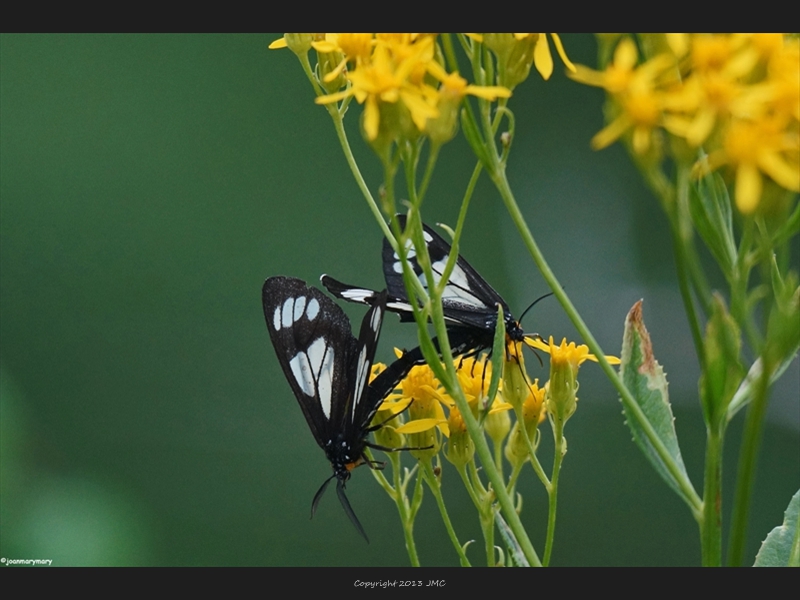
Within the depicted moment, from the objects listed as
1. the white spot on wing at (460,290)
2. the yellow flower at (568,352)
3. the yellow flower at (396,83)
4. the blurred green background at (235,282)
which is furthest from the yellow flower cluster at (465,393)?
the blurred green background at (235,282)

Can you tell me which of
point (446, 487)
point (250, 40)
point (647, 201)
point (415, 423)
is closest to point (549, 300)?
point (647, 201)

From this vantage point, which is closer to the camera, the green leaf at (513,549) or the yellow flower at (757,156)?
the yellow flower at (757,156)

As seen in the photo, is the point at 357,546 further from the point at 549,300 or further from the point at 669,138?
the point at 669,138

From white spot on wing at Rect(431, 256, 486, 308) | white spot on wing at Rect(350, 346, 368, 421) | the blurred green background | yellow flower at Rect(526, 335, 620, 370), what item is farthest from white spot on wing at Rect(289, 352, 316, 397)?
the blurred green background

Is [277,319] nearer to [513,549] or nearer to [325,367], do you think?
[325,367]

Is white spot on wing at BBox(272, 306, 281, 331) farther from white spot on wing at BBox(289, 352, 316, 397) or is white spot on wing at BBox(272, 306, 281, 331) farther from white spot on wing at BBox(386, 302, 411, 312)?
white spot on wing at BBox(386, 302, 411, 312)

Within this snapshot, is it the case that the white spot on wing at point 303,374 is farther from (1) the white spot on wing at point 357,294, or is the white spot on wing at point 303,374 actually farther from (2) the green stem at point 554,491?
(2) the green stem at point 554,491
